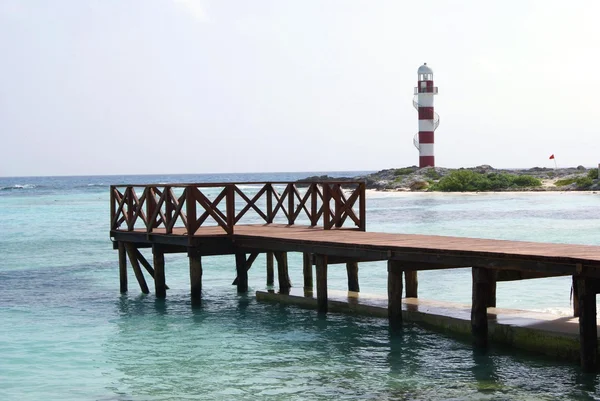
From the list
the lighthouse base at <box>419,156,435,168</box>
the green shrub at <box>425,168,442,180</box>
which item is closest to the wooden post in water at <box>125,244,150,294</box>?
the green shrub at <box>425,168,442,180</box>

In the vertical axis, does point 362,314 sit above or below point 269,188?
below

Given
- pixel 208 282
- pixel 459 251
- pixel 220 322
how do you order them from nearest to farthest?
1. pixel 459 251
2. pixel 220 322
3. pixel 208 282

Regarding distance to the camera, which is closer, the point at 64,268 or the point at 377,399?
the point at 377,399

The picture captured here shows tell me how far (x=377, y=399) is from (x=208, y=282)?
494 inches

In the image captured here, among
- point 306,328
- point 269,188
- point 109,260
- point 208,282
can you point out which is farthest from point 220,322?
point 109,260

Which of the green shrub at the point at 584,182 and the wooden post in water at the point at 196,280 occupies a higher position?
the green shrub at the point at 584,182

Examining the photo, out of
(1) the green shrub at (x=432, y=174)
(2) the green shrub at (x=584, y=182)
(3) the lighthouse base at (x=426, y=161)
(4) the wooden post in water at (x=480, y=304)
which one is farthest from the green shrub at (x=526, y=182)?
(4) the wooden post in water at (x=480, y=304)

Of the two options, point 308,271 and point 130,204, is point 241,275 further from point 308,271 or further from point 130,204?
point 130,204

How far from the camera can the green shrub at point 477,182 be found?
68375mm

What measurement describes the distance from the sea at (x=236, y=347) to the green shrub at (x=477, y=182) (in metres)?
42.1

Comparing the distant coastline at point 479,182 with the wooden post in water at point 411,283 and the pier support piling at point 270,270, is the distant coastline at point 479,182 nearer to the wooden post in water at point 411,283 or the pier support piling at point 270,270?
the pier support piling at point 270,270

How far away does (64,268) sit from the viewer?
28.1 metres

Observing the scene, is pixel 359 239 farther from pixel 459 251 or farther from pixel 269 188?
pixel 269 188

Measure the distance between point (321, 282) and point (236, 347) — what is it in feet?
8.79
